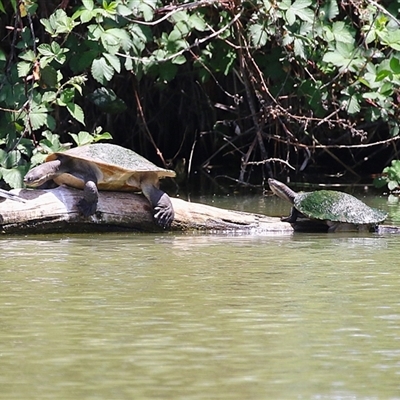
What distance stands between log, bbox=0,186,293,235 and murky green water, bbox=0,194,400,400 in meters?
0.35

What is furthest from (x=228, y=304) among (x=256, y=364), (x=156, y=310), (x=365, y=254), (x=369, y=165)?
(x=369, y=165)

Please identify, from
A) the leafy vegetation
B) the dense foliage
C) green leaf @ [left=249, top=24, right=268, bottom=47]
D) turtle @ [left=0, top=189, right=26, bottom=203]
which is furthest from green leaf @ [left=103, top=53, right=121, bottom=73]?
the leafy vegetation

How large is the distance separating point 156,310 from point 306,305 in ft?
1.89

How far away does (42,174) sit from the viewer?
5832 millimetres

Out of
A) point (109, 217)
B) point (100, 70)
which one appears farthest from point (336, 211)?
point (100, 70)

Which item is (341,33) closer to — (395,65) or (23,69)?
(395,65)

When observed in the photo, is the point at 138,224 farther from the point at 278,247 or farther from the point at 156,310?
the point at 156,310

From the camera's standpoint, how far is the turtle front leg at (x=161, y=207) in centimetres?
584

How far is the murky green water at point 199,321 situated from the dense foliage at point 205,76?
75.9 inches

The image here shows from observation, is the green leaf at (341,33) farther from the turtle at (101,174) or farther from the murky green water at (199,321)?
the murky green water at (199,321)

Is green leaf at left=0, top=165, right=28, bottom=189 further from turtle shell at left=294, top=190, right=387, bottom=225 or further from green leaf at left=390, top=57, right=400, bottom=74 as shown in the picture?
green leaf at left=390, top=57, right=400, bottom=74

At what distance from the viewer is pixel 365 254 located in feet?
16.6

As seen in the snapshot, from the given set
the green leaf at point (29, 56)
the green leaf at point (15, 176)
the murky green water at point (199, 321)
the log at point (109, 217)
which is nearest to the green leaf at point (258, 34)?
the green leaf at point (29, 56)

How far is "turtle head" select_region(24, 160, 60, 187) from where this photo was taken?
229 inches
